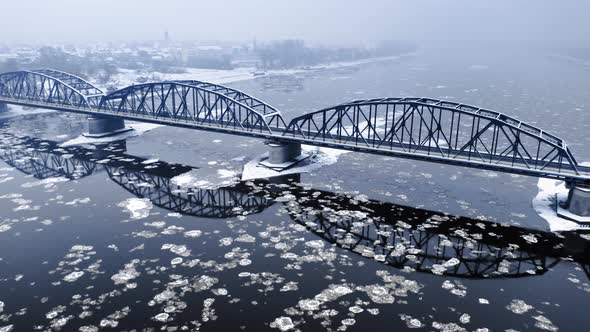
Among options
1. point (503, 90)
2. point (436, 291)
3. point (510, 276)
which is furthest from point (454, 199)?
point (503, 90)

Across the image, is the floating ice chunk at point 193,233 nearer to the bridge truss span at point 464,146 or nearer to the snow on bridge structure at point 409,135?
the snow on bridge structure at point 409,135

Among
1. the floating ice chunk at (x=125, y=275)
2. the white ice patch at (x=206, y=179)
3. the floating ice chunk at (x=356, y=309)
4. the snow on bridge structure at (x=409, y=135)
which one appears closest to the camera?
the floating ice chunk at (x=356, y=309)

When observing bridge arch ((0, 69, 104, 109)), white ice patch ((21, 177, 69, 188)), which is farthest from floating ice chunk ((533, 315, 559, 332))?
bridge arch ((0, 69, 104, 109))

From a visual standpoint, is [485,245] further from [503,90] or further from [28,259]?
[503,90]

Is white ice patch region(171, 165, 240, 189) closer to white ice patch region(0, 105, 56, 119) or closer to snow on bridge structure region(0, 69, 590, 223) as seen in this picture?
snow on bridge structure region(0, 69, 590, 223)

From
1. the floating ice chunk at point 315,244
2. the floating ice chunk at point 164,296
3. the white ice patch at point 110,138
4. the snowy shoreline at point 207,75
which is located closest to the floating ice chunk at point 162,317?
the floating ice chunk at point 164,296

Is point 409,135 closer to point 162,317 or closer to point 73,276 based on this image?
point 162,317

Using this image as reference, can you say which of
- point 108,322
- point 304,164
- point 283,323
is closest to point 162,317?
point 108,322
